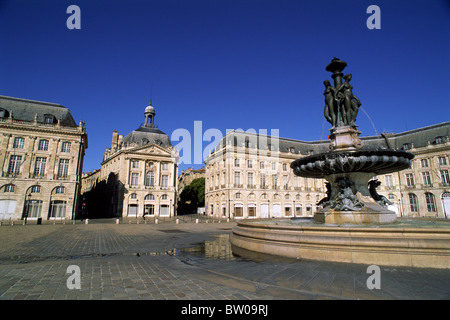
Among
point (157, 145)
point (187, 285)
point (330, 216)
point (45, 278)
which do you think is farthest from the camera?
point (157, 145)

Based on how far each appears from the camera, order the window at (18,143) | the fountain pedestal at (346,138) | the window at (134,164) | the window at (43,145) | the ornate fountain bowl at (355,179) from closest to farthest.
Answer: the ornate fountain bowl at (355,179)
the fountain pedestal at (346,138)
the window at (18,143)
the window at (43,145)
the window at (134,164)

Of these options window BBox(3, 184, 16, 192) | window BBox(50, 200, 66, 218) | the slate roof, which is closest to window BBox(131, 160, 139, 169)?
the slate roof

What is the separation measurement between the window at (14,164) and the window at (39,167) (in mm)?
1944

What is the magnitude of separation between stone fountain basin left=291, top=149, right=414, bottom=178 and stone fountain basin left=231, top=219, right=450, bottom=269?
2.98 m

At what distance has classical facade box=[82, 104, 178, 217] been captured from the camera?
150ft

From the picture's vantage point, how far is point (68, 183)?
35844mm

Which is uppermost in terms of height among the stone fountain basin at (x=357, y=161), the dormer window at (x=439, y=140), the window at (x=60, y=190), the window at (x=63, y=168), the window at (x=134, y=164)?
the dormer window at (x=439, y=140)

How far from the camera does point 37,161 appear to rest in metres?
35.0

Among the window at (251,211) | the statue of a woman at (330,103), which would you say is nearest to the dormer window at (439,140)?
the window at (251,211)

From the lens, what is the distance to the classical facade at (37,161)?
108 ft

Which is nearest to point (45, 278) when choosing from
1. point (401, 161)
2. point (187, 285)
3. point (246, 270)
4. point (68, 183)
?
point (187, 285)

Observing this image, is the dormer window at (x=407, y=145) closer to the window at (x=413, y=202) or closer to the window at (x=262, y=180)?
the window at (x=413, y=202)

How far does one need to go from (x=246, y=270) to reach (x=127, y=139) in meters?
51.4
